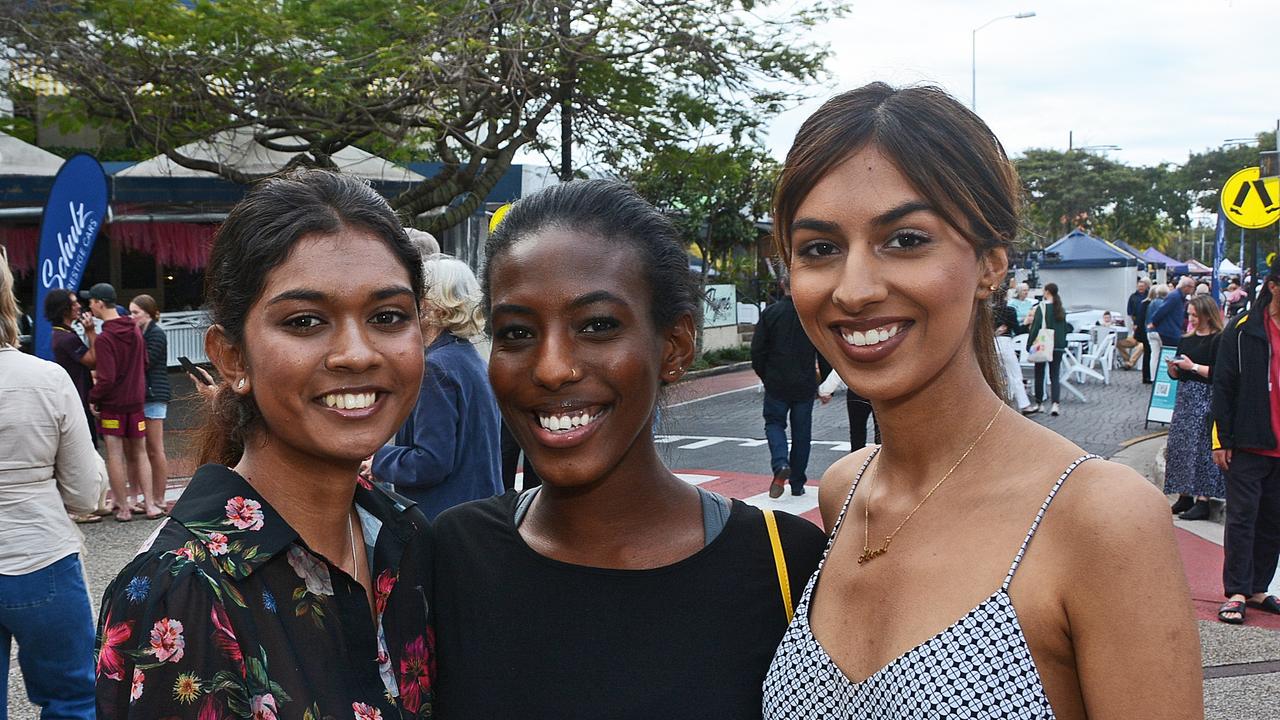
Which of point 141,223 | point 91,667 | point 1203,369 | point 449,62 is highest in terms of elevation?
point 449,62

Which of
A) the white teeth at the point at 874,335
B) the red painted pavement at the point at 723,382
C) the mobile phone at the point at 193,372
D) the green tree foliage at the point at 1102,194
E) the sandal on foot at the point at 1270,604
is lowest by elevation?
the red painted pavement at the point at 723,382

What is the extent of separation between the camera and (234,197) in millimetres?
17016

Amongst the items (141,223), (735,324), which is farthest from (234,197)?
Result: (735,324)

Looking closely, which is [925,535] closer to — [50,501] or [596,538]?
[596,538]

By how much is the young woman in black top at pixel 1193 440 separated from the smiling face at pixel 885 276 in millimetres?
7241

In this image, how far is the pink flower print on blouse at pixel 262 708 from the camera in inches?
61.5

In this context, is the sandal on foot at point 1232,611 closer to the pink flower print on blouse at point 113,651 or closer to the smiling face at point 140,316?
the pink flower print on blouse at point 113,651

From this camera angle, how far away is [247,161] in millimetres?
15156

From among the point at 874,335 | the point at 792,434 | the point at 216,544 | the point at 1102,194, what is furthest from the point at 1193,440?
the point at 1102,194

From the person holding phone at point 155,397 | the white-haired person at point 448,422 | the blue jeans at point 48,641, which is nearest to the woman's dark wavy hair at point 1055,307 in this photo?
the person holding phone at point 155,397

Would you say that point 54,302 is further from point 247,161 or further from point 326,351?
point 247,161

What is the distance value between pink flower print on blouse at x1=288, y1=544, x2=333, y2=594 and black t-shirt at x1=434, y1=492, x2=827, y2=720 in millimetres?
258

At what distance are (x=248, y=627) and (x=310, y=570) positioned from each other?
207mm

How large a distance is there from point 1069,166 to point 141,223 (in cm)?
5724
